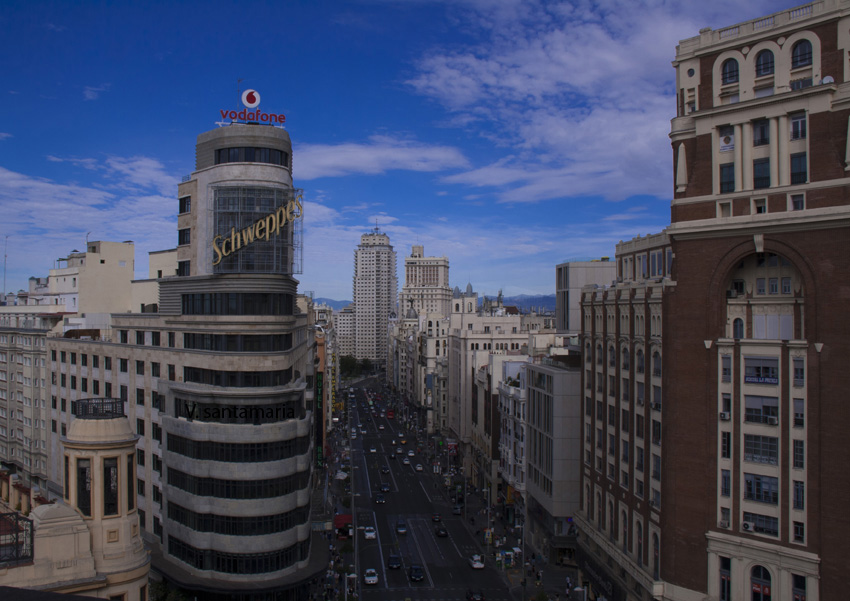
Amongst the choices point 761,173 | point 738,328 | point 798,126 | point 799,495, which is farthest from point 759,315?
point 798,126

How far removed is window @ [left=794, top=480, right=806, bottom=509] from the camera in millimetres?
45750

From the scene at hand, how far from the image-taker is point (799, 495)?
151 feet

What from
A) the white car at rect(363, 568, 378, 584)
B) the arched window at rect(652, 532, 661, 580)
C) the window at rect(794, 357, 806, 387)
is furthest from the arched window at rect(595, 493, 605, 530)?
the white car at rect(363, 568, 378, 584)

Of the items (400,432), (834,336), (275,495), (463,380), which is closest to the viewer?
(834,336)

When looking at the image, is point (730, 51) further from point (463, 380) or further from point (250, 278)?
point (463, 380)

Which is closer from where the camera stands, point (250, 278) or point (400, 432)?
point (250, 278)

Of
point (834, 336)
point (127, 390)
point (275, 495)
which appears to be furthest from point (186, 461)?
point (834, 336)

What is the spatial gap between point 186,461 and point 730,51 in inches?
2094

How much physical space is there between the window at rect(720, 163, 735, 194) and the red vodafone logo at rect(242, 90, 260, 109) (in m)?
39.1

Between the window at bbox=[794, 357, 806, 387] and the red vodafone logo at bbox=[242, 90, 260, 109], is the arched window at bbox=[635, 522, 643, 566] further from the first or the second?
the red vodafone logo at bbox=[242, 90, 260, 109]

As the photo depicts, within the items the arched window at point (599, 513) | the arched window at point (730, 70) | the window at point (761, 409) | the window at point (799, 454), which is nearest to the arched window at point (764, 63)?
the arched window at point (730, 70)

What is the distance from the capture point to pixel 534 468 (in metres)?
83.5

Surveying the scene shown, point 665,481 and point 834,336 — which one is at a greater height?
point 834,336

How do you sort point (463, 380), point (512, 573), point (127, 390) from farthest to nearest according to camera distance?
point (463, 380) → point (512, 573) → point (127, 390)
